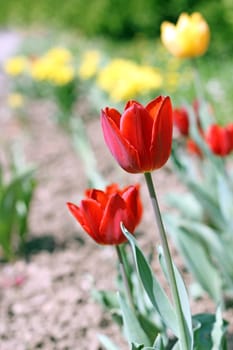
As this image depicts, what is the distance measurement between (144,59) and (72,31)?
4505mm

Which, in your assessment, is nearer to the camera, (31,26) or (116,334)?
(116,334)

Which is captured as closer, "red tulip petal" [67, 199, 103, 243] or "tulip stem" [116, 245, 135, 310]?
"red tulip petal" [67, 199, 103, 243]

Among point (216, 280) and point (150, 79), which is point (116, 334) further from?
point (150, 79)

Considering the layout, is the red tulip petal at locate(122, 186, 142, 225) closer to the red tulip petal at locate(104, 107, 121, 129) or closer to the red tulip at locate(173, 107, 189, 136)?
the red tulip petal at locate(104, 107, 121, 129)

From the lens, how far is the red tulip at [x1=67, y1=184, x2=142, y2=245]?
4.25 feet

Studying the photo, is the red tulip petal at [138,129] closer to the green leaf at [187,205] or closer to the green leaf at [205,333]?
the green leaf at [205,333]

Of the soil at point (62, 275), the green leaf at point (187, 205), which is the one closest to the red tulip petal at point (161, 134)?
the soil at point (62, 275)

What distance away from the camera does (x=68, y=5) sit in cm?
1158

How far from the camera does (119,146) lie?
3.73 ft

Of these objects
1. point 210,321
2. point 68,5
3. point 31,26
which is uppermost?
point 31,26

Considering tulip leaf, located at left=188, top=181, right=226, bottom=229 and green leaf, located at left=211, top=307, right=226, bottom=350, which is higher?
tulip leaf, located at left=188, top=181, right=226, bottom=229

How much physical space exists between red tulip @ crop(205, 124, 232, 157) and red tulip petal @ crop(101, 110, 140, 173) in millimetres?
833

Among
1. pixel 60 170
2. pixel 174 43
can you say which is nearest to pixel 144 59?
pixel 60 170

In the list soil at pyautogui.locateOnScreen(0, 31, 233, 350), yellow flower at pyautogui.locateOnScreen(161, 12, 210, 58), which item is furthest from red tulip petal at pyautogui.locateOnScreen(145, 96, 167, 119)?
yellow flower at pyautogui.locateOnScreen(161, 12, 210, 58)
